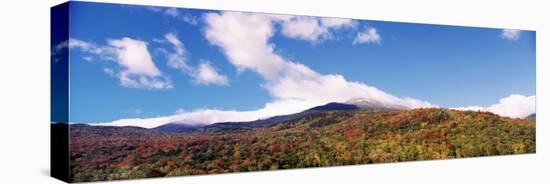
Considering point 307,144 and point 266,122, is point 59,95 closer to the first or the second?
point 266,122

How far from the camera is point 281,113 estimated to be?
10648 millimetres

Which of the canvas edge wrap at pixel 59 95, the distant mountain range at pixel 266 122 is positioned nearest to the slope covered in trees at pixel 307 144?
the distant mountain range at pixel 266 122

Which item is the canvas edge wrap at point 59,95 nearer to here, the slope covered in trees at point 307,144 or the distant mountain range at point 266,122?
the slope covered in trees at point 307,144

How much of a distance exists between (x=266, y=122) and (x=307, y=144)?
727 millimetres

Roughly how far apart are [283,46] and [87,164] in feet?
10.1

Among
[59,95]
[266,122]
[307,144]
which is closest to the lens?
[59,95]

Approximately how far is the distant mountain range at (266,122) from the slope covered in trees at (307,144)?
63 mm

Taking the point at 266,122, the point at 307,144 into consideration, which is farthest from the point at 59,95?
the point at 307,144

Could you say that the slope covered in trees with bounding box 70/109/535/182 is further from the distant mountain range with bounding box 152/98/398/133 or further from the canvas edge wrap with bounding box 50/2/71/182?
the canvas edge wrap with bounding box 50/2/71/182

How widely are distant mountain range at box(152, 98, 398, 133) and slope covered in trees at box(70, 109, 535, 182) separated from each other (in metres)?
0.06

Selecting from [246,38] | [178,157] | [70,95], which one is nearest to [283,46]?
[246,38]

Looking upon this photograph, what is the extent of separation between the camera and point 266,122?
34.5ft

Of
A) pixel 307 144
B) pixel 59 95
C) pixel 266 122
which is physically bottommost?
pixel 307 144

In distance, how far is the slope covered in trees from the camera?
9.45 metres
